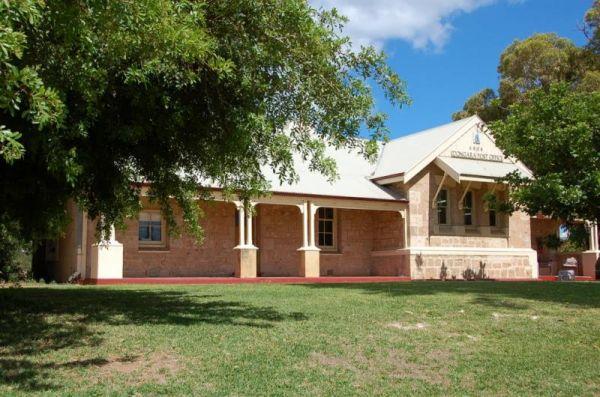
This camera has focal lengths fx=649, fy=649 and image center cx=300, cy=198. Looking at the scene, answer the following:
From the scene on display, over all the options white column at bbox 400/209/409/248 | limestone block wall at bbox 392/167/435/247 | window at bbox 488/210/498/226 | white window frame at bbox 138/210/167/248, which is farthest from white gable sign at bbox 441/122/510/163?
→ white window frame at bbox 138/210/167/248

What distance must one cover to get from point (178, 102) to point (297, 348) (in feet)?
A: 13.0

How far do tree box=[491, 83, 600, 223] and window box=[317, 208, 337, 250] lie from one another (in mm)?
9327

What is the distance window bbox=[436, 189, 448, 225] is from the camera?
26359mm

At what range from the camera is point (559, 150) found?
661 inches

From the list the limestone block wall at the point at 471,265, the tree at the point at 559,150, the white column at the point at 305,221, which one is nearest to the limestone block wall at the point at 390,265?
the limestone block wall at the point at 471,265

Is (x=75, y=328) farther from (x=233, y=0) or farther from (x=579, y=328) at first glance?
(x=579, y=328)

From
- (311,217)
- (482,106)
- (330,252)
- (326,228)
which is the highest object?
(482,106)

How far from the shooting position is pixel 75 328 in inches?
346

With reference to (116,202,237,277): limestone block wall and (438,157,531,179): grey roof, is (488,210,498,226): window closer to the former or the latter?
(438,157,531,179): grey roof

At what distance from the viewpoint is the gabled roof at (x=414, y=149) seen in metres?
25.4

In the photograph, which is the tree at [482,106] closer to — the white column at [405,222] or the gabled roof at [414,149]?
the gabled roof at [414,149]

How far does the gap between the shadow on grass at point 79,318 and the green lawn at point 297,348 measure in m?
0.02

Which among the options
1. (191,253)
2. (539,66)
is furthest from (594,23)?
(191,253)

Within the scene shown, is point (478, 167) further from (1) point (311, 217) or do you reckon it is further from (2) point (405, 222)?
(1) point (311, 217)
